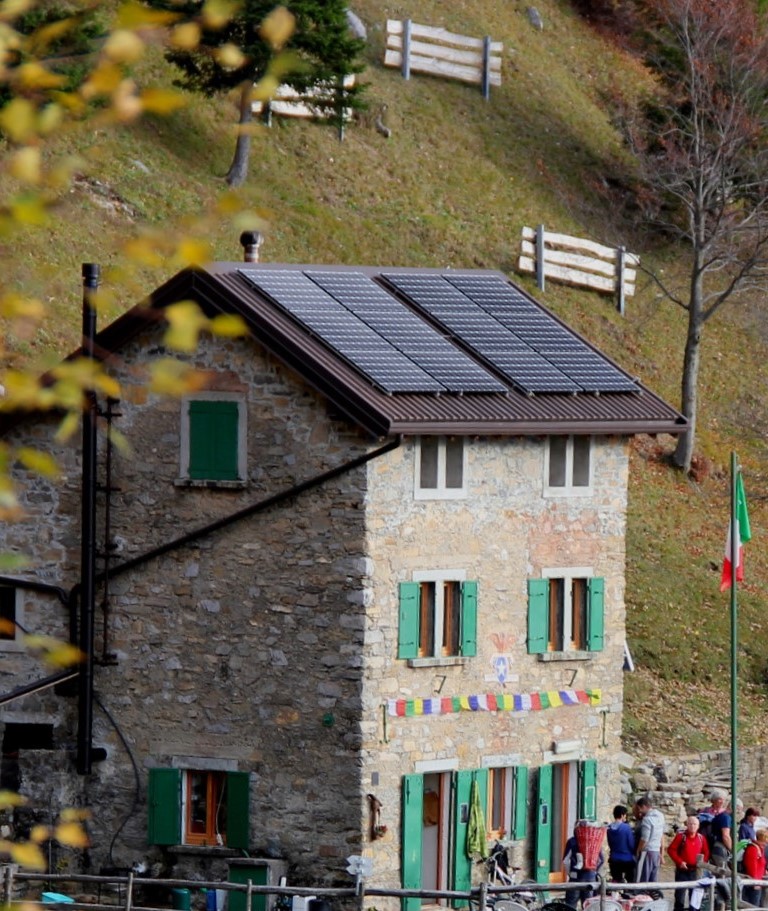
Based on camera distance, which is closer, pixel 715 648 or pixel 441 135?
pixel 715 648

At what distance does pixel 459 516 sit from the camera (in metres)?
28.0

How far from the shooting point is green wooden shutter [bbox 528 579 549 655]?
29.0 m

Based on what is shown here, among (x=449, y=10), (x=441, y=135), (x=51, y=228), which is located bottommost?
(x=51, y=228)

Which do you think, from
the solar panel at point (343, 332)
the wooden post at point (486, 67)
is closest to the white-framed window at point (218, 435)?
the solar panel at point (343, 332)

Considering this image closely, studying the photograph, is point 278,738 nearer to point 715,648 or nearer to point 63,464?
point 63,464

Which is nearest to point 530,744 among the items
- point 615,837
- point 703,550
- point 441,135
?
point 615,837

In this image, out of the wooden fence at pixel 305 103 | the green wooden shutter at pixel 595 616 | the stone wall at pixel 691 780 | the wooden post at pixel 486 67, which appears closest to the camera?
Result: the green wooden shutter at pixel 595 616

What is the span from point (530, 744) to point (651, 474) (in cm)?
1967

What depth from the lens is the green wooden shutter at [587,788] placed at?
29.6m

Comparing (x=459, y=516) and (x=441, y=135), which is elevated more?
(x=441, y=135)

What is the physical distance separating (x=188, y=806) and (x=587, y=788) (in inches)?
237

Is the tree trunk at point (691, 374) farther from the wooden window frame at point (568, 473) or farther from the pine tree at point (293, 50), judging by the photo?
the wooden window frame at point (568, 473)

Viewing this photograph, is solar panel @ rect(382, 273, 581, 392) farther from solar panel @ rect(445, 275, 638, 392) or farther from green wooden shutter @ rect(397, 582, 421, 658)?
green wooden shutter @ rect(397, 582, 421, 658)

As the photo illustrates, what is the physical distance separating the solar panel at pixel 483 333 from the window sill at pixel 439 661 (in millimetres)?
3899
